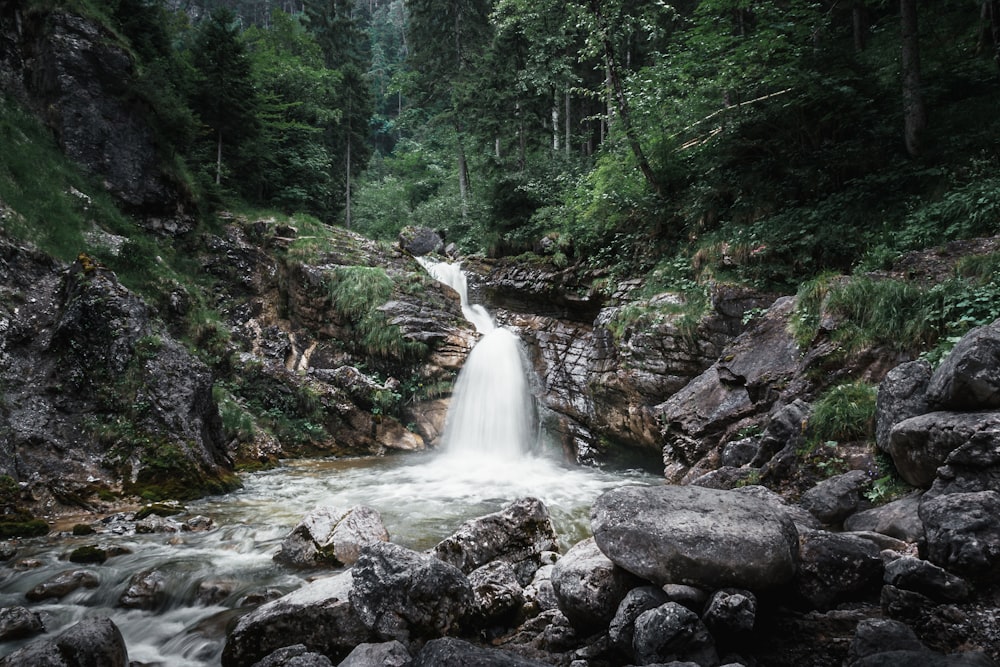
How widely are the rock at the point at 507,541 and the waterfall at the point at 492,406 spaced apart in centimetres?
705

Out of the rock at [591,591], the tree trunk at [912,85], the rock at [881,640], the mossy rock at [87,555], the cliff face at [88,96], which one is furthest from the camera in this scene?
the cliff face at [88,96]

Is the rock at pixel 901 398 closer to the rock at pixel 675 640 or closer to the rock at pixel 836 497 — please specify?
the rock at pixel 836 497

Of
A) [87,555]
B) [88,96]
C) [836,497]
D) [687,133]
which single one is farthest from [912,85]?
[88,96]

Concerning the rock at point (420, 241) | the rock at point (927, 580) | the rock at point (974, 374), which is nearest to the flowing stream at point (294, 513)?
the rock at point (927, 580)

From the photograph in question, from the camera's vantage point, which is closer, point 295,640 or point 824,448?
point 295,640

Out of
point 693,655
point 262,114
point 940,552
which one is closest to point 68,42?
point 262,114

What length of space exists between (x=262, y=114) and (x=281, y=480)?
14968 millimetres

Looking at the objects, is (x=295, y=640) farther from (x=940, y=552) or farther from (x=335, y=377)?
(x=335, y=377)

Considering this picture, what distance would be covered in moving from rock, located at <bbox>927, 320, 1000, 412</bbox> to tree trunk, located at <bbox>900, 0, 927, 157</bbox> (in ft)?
22.3

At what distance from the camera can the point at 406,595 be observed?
3777 mm

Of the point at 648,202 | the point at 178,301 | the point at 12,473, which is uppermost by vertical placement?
A: the point at 648,202

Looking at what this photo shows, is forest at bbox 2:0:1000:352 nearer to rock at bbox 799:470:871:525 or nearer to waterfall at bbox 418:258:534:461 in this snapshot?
rock at bbox 799:470:871:525

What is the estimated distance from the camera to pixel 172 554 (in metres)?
5.66

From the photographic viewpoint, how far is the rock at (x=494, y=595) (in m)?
4.02
